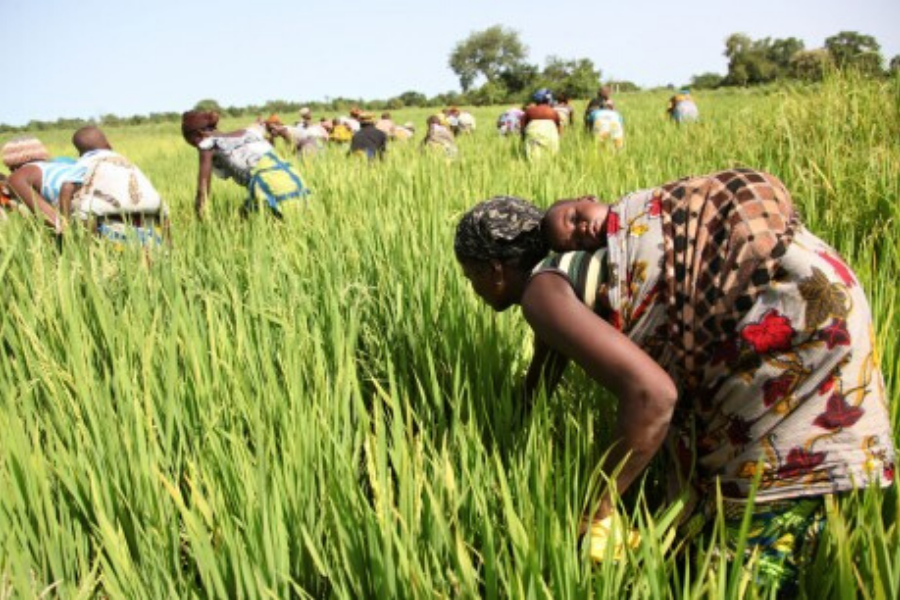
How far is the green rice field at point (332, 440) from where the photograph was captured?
2.81ft

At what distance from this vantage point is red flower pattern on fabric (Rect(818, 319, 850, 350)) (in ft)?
2.97

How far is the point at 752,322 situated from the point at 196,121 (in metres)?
3.47

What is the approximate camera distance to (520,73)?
51469mm

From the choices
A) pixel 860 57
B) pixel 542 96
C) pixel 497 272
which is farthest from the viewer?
pixel 542 96

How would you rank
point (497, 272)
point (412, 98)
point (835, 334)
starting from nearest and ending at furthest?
point (835, 334)
point (497, 272)
point (412, 98)

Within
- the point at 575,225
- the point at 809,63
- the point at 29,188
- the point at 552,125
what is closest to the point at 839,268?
the point at 575,225

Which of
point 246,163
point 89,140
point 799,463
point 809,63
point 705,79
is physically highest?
point 705,79

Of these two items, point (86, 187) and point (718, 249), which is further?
point (86, 187)

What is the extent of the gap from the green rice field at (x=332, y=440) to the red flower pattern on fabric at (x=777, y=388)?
19cm

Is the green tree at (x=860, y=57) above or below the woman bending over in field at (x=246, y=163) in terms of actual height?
above

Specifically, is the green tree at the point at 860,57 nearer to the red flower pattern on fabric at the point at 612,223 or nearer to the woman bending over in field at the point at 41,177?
the red flower pattern on fabric at the point at 612,223

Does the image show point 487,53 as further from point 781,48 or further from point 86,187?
point 86,187

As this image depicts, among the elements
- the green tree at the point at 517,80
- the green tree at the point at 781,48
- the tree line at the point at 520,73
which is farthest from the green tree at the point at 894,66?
the green tree at the point at 781,48

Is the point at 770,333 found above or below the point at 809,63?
below
